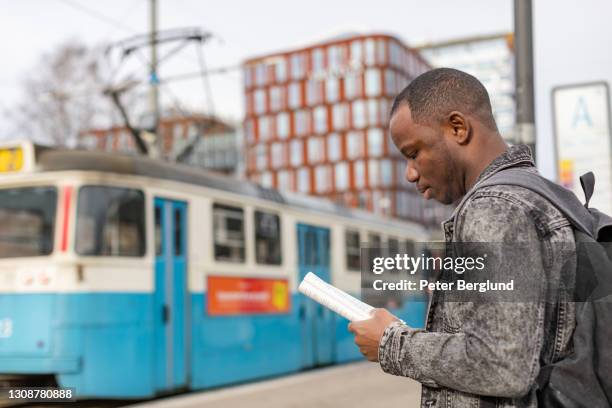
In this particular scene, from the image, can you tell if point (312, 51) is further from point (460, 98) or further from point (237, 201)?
point (460, 98)

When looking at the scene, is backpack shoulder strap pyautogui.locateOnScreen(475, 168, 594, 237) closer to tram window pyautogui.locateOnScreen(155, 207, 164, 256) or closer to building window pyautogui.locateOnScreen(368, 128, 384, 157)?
tram window pyautogui.locateOnScreen(155, 207, 164, 256)

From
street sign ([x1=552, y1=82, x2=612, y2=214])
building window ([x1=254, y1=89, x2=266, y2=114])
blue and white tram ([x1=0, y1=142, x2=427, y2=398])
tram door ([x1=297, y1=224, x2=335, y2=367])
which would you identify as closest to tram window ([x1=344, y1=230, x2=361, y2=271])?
tram door ([x1=297, y1=224, x2=335, y2=367])

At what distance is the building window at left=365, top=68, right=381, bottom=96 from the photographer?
217ft

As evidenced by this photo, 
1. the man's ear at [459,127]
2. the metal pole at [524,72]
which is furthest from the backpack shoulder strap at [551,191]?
the metal pole at [524,72]

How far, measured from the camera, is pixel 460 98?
185cm

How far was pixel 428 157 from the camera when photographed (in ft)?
6.09

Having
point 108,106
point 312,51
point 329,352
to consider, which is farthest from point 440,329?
point 312,51

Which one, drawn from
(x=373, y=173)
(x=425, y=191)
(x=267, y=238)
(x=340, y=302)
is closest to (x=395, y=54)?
(x=373, y=173)

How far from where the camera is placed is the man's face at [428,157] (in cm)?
184

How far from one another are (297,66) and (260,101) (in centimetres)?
489

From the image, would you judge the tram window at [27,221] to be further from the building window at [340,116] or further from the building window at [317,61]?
the building window at [317,61]

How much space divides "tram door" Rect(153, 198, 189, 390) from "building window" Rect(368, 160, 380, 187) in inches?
2230

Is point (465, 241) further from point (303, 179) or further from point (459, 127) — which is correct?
point (303, 179)

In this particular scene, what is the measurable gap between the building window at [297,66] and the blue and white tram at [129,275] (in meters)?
60.0
